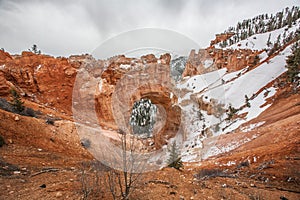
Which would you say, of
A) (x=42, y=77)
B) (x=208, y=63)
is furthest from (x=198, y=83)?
(x=42, y=77)

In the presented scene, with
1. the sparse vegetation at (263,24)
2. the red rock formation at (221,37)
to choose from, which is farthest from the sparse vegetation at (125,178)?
the red rock formation at (221,37)

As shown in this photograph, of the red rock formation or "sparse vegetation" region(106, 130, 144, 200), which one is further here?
the red rock formation

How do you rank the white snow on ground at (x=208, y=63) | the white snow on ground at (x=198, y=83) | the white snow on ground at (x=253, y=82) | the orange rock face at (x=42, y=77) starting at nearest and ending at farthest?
the orange rock face at (x=42, y=77) < the white snow on ground at (x=253, y=82) < the white snow on ground at (x=198, y=83) < the white snow on ground at (x=208, y=63)

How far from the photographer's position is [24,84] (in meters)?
A: 17.1

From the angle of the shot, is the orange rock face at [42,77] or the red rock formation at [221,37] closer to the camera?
the orange rock face at [42,77]

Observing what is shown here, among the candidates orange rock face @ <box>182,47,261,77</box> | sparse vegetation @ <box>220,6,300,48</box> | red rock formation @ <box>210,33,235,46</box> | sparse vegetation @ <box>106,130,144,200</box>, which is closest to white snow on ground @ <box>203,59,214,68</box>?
orange rock face @ <box>182,47,261,77</box>

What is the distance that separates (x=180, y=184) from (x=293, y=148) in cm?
698

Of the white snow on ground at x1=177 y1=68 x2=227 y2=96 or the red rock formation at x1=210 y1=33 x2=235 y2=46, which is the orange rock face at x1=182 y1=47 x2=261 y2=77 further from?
the red rock formation at x1=210 y1=33 x2=235 y2=46

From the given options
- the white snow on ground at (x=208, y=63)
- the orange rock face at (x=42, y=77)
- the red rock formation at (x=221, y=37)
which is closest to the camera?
the orange rock face at (x=42, y=77)

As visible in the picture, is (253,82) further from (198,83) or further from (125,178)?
(125,178)

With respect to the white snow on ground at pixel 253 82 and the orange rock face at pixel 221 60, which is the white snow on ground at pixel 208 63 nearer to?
the orange rock face at pixel 221 60

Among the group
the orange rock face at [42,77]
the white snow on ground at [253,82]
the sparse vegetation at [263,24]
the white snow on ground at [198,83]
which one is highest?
the sparse vegetation at [263,24]

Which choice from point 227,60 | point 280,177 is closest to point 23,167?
point 280,177

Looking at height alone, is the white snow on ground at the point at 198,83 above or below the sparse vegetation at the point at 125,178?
above
